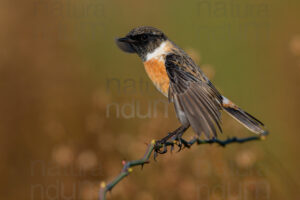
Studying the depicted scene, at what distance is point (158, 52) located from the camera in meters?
3.38

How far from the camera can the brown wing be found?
8.82 ft

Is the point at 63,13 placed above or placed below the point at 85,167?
above

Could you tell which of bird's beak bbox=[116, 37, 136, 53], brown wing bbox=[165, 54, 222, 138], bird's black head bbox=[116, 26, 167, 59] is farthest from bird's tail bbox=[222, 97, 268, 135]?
bird's beak bbox=[116, 37, 136, 53]

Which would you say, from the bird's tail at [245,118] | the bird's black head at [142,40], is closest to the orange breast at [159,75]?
the bird's black head at [142,40]

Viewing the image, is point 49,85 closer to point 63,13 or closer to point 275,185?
point 63,13

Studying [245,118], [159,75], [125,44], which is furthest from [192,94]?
[125,44]

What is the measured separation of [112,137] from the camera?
3.80 metres

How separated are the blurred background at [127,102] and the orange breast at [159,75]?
20.4 inches

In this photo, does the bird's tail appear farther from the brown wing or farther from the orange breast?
the orange breast

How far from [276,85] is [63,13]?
279cm

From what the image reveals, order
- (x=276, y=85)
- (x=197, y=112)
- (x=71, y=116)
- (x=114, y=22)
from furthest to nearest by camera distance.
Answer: (x=114, y=22)
(x=276, y=85)
(x=71, y=116)
(x=197, y=112)

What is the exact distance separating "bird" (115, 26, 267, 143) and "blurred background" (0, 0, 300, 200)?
1.14ft

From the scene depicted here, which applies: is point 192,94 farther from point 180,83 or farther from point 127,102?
point 127,102

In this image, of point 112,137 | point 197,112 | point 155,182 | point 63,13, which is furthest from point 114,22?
point 197,112
